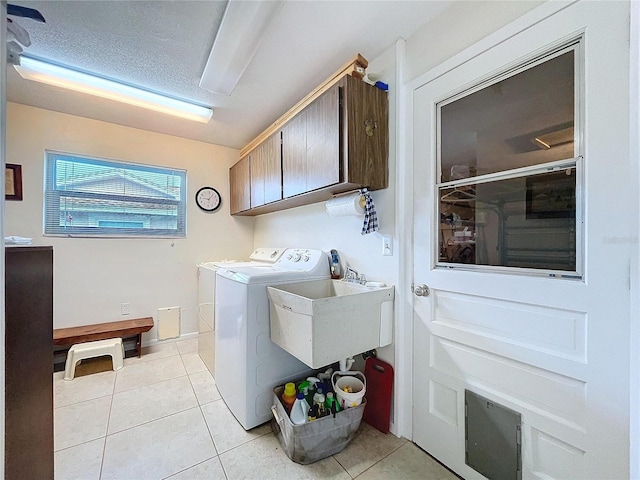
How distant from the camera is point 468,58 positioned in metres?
1.31

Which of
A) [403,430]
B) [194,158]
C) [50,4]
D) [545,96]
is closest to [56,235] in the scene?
[194,158]

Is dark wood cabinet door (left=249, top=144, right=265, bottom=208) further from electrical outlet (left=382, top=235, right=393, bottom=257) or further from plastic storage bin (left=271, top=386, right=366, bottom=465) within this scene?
plastic storage bin (left=271, top=386, right=366, bottom=465)

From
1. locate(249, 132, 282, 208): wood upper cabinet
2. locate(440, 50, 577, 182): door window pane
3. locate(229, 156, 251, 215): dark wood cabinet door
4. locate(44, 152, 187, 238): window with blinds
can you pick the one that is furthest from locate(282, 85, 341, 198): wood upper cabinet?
locate(44, 152, 187, 238): window with blinds

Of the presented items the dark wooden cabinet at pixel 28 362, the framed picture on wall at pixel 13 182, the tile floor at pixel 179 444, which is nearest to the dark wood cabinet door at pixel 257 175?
the tile floor at pixel 179 444

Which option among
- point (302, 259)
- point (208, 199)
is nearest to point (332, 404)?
point (302, 259)

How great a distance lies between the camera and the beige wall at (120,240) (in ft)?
7.92

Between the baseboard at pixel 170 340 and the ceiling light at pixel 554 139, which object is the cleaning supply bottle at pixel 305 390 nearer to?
the ceiling light at pixel 554 139

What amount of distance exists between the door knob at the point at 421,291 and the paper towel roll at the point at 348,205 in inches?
22.8

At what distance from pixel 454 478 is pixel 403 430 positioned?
320mm

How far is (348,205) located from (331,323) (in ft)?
2.54

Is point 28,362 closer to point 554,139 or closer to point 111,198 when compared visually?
point 554,139

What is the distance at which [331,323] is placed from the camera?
138cm

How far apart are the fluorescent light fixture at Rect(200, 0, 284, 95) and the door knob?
1.66 metres

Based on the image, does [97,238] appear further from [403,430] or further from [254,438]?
[403,430]
